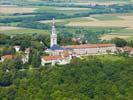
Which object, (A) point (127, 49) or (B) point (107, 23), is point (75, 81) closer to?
(A) point (127, 49)

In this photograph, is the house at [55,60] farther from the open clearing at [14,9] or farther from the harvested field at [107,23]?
the open clearing at [14,9]

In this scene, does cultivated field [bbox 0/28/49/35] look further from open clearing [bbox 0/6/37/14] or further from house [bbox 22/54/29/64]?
house [bbox 22/54/29/64]

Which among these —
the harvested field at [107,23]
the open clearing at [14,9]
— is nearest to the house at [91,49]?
the harvested field at [107,23]

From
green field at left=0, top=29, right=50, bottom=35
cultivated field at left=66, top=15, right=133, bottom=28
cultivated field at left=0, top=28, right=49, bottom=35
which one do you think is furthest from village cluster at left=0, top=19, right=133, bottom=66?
cultivated field at left=66, top=15, right=133, bottom=28

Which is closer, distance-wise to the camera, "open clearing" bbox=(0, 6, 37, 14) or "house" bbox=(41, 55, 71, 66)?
"house" bbox=(41, 55, 71, 66)

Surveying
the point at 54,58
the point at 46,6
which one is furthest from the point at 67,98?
the point at 46,6

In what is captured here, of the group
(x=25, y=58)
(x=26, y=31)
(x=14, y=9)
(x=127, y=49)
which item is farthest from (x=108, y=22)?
(x=25, y=58)

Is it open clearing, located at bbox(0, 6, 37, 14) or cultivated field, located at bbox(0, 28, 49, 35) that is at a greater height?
cultivated field, located at bbox(0, 28, 49, 35)
